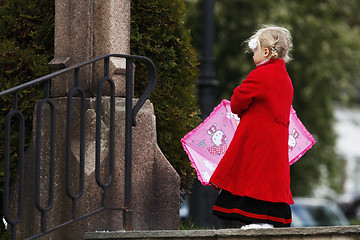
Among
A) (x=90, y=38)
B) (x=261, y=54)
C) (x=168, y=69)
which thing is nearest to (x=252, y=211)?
(x=261, y=54)

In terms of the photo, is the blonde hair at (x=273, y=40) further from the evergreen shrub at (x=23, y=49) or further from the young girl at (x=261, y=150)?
the evergreen shrub at (x=23, y=49)

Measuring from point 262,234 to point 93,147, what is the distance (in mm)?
1423

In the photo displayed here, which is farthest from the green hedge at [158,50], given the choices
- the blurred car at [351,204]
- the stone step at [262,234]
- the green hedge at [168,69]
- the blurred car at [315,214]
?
the blurred car at [351,204]

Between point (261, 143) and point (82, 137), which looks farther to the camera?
point (261, 143)

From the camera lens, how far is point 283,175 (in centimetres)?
530

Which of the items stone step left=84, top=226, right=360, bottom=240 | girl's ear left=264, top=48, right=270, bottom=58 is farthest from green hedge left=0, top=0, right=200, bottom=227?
stone step left=84, top=226, right=360, bottom=240

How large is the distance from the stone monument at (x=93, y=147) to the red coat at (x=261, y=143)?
59 cm

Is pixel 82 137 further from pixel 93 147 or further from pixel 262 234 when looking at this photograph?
pixel 262 234

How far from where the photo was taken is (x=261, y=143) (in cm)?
527

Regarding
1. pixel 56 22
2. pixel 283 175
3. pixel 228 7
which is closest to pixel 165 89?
pixel 56 22

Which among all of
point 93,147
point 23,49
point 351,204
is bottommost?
point 351,204

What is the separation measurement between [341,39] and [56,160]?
13.1m

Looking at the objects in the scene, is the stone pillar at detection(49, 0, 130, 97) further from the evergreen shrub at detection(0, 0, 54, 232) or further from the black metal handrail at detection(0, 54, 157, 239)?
the black metal handrail at detection(0, 54, 157, 239)

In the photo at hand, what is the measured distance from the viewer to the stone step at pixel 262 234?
4.61 m
